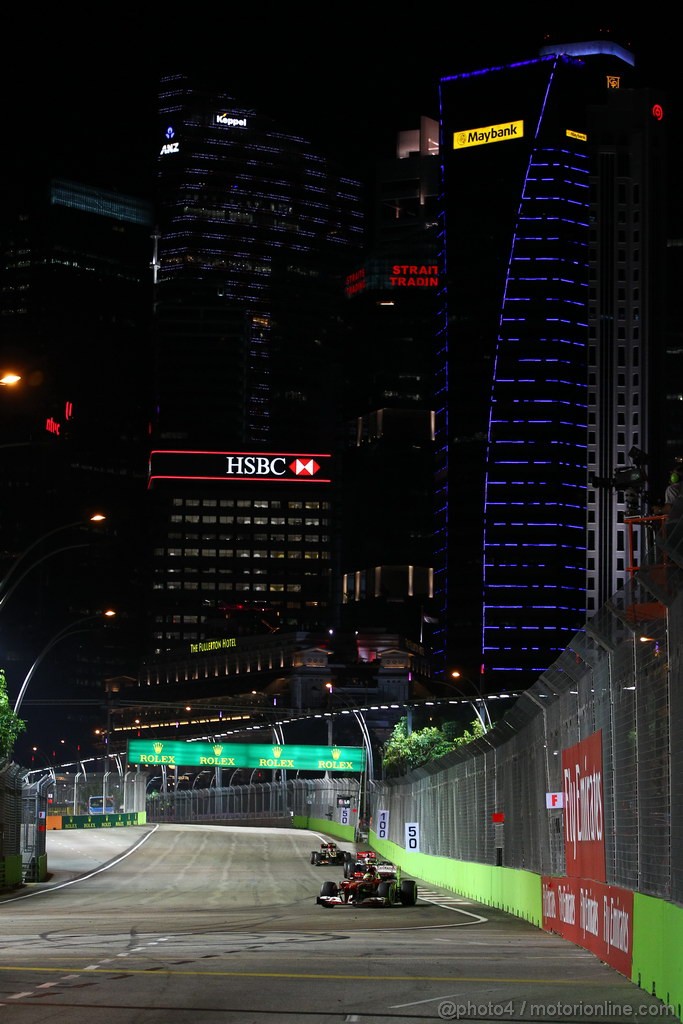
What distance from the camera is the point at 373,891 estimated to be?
37844 millimetres

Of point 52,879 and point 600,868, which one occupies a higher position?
point 600,868

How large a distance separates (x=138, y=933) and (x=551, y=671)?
28.2 ft

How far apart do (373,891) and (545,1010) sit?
81.8ft

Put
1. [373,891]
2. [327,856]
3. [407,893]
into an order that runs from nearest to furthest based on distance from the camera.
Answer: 1. [407,893]
2. [373,891]
3. [327,856]

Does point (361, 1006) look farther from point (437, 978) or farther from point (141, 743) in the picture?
point (141, 743)

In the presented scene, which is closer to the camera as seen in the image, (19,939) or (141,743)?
(19,939)

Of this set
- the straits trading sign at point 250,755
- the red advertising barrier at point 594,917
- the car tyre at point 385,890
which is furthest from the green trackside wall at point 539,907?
the straits trading sign at point 250,755

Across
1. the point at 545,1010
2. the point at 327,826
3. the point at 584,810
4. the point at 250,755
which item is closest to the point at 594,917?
the point at 584,810

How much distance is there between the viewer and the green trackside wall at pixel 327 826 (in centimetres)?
10406

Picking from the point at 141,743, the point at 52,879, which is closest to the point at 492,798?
the point at 52,879

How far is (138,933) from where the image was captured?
26.1m

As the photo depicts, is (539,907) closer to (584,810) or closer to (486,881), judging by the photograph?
(584,810)

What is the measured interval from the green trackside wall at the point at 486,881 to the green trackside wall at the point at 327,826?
44.9m

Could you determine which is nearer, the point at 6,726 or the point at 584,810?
the point at 584,810
